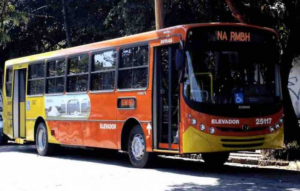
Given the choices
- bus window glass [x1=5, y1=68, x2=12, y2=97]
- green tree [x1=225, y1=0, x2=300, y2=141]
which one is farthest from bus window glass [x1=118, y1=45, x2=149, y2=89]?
bus window glass [x1=5, y1=68, x2=12, y2=97]

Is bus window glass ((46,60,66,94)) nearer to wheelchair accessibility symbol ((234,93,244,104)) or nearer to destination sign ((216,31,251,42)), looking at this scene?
destination sign ((216,31,251,42))

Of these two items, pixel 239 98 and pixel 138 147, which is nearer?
pixel 239 98

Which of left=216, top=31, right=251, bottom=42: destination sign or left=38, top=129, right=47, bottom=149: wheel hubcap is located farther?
left=38, top=129, right=47, bottom=149: wheel hubcap

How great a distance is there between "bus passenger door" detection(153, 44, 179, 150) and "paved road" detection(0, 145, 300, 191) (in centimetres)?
75

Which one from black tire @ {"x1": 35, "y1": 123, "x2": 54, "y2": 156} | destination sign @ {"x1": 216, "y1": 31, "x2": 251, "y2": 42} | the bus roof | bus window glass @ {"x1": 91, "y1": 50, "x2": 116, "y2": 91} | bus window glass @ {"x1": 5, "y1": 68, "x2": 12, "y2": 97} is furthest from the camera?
bus window glass @ {"x1": 5, "y1": 68, "x2": 12, "y2": 97}

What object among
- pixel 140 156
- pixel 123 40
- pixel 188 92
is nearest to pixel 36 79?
pixel 123 40

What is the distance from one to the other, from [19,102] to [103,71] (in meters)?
5.78

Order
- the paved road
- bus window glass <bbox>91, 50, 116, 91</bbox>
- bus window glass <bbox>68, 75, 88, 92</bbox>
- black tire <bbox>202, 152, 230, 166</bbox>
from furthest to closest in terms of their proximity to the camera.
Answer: bus window glass <bbox>68, 75, 88, 92</bbox>
bus window glass <bbox>91, 50, 116, 91</bbox>
black tire <bbox>202, 152, 230, 166</bbox>
the paved road

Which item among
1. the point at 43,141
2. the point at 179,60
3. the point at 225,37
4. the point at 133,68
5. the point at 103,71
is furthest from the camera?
the point at 43,141

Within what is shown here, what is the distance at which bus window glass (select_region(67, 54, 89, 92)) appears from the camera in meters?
15.7

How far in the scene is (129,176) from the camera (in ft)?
39.3

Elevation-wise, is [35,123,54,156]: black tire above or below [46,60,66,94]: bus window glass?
below

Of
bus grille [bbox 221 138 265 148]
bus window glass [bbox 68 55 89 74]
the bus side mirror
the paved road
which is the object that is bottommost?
the paved road

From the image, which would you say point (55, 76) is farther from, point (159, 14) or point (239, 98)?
point (239, 98)
